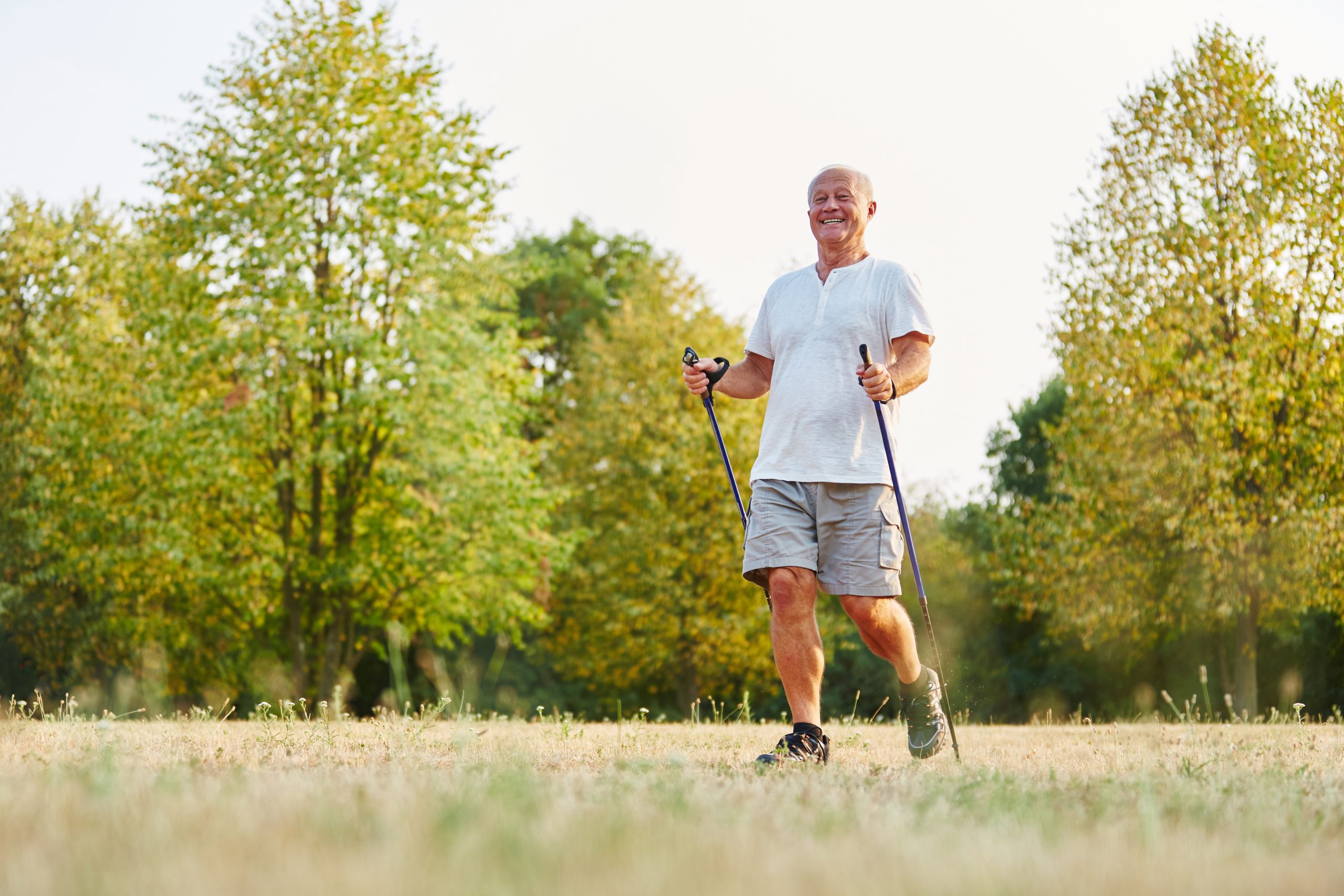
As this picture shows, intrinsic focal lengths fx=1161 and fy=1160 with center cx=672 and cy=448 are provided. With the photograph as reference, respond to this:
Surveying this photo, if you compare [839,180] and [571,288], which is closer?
[839,180]

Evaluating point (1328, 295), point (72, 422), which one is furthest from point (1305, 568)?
point (72, 422)

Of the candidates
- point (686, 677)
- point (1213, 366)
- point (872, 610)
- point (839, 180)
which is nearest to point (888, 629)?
point (872, 610)

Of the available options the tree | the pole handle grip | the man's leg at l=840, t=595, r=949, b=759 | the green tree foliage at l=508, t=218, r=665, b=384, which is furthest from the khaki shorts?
the green tree foliage at l=508, t=218, r=665, b=384

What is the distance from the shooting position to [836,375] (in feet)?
17.0

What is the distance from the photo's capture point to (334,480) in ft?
57.6

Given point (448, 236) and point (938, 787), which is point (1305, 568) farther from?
point (938, 787)

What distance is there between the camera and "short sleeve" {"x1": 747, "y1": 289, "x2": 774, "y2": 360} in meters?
5.61

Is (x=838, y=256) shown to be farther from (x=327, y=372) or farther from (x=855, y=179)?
(x=327, y=372)

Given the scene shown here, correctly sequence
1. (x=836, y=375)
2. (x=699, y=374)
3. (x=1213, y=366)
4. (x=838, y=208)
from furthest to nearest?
(x=1213, y=366), (x=699, y=374), (x=838, y=208), (x=836, y=375)

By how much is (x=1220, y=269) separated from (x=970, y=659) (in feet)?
42.8

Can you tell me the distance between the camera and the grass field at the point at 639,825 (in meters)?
1.96

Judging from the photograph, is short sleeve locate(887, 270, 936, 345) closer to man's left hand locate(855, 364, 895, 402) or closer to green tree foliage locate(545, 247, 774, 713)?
man's left hand locate(855, 364, 895, 402)

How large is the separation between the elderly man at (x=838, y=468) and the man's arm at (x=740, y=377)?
10.3 inches

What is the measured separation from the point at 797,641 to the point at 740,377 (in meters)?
1.38
